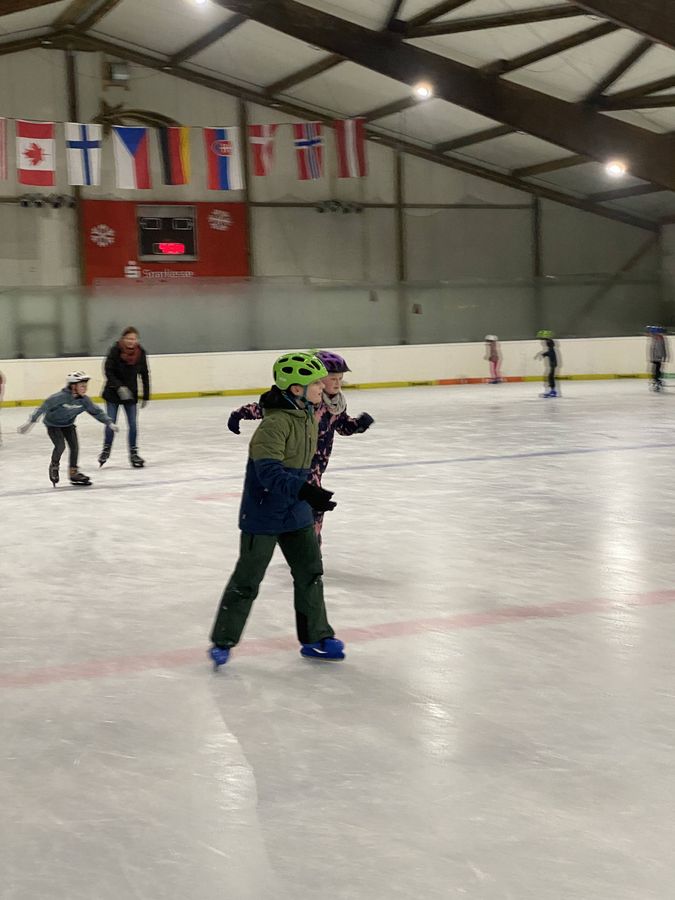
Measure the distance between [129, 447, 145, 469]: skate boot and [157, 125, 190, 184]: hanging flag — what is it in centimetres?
1205

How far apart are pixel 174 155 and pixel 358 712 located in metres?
19.7

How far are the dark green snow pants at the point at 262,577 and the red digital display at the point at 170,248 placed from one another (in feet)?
72.2

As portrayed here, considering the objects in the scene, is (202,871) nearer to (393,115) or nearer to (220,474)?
(220,474)

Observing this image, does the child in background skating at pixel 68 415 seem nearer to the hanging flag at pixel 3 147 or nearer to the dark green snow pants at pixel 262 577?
the dark green snow pants at pixel 262 577

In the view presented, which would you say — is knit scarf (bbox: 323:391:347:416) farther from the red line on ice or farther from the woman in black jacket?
the woman in black jacket

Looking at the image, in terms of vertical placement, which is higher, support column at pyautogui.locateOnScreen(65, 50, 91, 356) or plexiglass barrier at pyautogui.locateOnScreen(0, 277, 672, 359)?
support column at pyautogui.locateOnScreen(65, 50, 91, 356)

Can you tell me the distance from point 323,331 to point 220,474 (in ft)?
48.0

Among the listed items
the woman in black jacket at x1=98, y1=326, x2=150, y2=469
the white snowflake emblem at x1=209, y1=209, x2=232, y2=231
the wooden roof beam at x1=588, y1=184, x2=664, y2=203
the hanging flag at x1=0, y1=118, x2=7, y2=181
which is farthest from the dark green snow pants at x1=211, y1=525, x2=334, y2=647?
the wooden roof beam at x1=588, y1=184, x2=664, y2=203

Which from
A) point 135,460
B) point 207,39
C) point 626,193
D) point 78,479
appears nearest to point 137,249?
point 207,39

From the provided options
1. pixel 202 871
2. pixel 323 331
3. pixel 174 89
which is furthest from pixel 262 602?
pixel 174 89

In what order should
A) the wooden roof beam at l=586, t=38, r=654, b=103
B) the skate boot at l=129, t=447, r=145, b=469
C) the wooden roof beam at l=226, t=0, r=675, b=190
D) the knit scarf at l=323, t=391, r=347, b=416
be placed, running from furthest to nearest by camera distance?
the wooden roof beam at l=226, t=0, r=675, b=190 → the wooden roof beam at l=586, t=38, r=654, b=103 → the skate boot at l=129, t=447, r=145, b=469 → the knit scarf at l=323, t=391, r=347, b=416

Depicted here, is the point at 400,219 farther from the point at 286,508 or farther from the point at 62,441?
the point at 286,508

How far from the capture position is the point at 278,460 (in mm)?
3834

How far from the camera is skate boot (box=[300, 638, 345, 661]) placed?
165 inches
